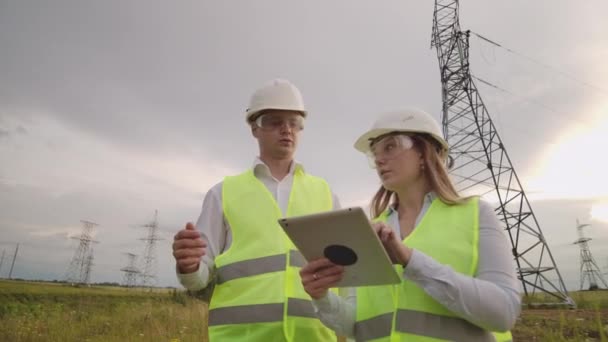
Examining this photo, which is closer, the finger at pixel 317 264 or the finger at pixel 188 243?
Result: the finger at pixel 317 264

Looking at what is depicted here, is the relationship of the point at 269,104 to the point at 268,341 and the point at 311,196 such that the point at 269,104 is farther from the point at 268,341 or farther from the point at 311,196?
the point at 268,341

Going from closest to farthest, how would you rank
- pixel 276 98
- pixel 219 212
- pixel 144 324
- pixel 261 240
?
pixel 261 240, pixel 219 212, pixel 276 98, pixel 144 324

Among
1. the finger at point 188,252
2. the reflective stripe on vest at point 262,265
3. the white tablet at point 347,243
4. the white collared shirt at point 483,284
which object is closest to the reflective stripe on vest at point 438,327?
the white collared shirt at point 483,284

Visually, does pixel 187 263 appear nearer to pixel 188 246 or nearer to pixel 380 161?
pixel 188 246

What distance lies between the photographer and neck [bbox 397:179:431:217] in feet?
8.57

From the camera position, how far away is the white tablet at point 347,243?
167 centimetres

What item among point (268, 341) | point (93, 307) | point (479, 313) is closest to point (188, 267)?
point (268, 341)

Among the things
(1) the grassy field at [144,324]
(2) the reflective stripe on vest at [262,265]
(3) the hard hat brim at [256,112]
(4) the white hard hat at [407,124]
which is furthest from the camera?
(1) the grassy field at [144,324]


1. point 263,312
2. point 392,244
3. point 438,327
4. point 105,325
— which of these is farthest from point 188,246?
point 105,325

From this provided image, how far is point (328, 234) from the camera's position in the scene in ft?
5.88

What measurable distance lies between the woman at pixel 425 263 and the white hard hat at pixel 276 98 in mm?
867

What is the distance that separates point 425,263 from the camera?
1907 mm

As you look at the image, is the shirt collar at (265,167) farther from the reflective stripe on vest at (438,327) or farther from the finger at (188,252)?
the reflective stripe on vest at (438,327)

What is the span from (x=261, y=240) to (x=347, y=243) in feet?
3.94
